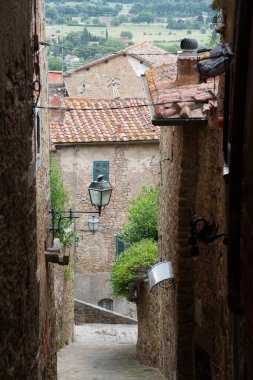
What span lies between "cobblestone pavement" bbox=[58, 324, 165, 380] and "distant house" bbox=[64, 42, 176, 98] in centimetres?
1076

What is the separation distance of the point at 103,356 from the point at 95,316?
6.63m

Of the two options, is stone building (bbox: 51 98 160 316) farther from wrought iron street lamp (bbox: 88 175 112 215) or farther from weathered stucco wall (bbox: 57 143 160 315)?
wrought iron street lamp (bbox: 88 175 112 215)

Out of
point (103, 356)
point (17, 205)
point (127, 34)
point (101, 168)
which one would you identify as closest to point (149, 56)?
point (101, 168)

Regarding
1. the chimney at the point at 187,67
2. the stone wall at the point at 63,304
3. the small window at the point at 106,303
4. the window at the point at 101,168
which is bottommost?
the small window at the point at 106,303

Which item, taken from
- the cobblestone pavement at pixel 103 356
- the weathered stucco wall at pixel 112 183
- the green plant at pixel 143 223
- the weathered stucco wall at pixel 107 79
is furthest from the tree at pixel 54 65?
the green plant at pixel 143 223

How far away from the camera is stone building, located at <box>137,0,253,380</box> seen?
5.42 meters

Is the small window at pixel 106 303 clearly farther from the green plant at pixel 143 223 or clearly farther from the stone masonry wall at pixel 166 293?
the stone masonry wall at pixel 166 293

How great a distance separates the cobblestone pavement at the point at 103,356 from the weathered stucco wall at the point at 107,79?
1075 centimetres

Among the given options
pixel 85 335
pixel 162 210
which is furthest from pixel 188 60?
pixel 85 335

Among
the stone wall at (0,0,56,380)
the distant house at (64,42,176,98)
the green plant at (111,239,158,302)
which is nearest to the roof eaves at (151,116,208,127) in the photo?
the stone wall at (0,0,56,380)

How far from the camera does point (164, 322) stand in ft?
44.1

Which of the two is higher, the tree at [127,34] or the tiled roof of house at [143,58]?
the tree at [127,34]

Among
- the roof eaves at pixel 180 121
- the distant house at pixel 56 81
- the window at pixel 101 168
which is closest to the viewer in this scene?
the roof eaves at pixel 180 121

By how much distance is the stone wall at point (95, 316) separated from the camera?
961 inches
